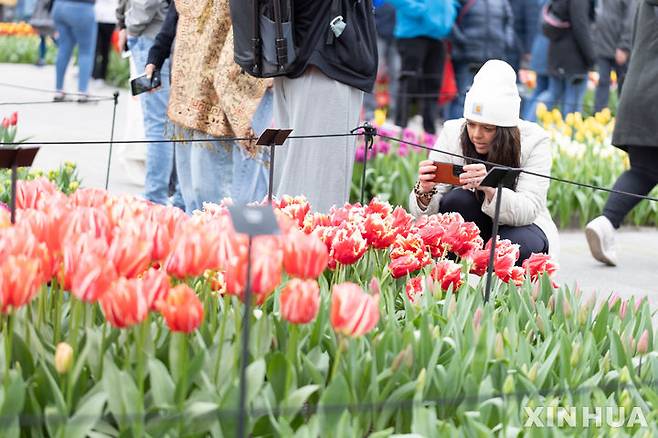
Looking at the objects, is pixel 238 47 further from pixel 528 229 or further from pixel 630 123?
pixel 630 123

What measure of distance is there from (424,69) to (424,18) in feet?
2.37

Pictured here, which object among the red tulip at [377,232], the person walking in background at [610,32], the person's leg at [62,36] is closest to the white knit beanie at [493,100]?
the red tulip at [377,232]

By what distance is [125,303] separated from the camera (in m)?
2.24

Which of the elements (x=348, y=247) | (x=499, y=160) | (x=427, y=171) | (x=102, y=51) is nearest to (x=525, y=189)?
(x=499, y=160)

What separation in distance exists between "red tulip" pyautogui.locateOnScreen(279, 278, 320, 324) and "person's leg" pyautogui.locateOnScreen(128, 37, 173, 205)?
4.00 metres

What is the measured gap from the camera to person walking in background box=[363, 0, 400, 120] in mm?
11688

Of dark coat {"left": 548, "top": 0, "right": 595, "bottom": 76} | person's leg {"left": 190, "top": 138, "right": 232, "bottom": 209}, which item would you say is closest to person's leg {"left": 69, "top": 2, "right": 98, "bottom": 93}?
dark coat {"left": 548, "top": 0, "right": 595, "bottom": 76}

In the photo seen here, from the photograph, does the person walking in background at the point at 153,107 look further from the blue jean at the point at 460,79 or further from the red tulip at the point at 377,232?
the blue jean at the point at 460,79

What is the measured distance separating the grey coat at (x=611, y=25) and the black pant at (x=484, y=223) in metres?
6.92

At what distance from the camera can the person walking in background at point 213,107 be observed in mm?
5090

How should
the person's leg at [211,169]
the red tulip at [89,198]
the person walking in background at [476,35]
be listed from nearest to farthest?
the red tulip at [89,198]
the person's leg at [211,169]
the person walking in background at [476,35]

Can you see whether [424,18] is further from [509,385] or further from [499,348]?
[509,385]

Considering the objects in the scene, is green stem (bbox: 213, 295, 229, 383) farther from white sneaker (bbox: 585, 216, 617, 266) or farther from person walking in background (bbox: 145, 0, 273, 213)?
white sneaker (bbox: 585, 216, 617, 266)

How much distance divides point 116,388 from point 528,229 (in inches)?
97.5
